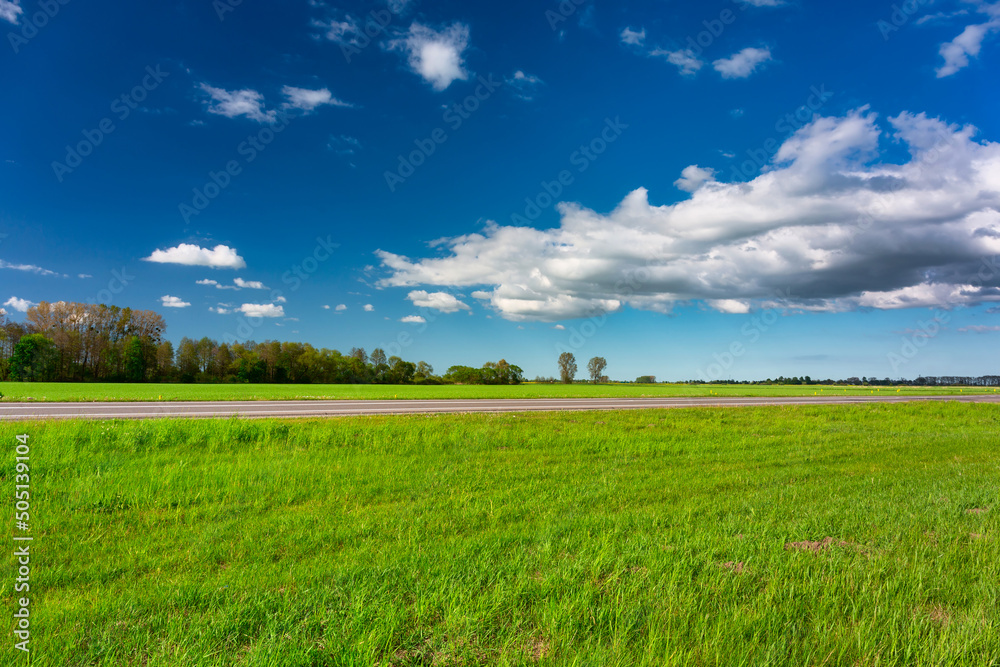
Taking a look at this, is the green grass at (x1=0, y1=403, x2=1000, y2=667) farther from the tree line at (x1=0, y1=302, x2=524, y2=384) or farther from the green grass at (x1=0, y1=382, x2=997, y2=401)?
the tree line at (x1=0, y1=302, x2=524, y2=384)

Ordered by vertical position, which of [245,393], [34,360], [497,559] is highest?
[34,360]

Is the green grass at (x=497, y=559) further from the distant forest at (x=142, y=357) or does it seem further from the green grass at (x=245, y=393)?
the distant forest at (x=142, y=357)

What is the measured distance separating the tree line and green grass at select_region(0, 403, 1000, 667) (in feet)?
271

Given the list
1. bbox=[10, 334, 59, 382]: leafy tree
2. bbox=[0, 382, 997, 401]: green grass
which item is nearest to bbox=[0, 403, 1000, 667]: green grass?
bbox=[0, 382, 997, 401]: green grass

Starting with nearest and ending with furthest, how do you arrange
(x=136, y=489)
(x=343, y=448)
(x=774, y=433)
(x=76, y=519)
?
1. (x=76, y=519)
2. (x=136, y=489)
3. (x=343, y=448)
4. (x=774, y=433)

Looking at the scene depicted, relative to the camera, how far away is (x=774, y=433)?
1518 cm

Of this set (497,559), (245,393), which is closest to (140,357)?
(245,393)

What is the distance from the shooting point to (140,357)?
7519cm

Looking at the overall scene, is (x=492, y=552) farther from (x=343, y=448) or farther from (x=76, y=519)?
(x=343, y=448)

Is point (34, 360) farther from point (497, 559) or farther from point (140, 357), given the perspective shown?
point (497, 559)

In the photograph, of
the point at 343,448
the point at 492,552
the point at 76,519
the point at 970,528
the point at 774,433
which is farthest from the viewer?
the point at 774,433

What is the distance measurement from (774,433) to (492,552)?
46.9ft

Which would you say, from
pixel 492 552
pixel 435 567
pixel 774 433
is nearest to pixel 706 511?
pixel 492 552

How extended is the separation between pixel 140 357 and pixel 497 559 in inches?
3716
